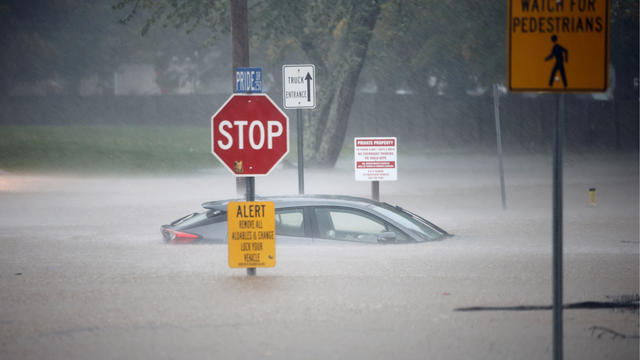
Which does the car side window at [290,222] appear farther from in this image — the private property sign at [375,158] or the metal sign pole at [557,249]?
the metal sign pole at [557,249]

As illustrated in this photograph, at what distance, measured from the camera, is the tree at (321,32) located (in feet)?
89.1

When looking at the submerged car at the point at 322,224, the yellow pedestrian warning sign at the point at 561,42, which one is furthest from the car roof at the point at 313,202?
the yellow pedestrian warning sign at the point at 561,42

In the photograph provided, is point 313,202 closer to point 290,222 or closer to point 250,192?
point 290,222

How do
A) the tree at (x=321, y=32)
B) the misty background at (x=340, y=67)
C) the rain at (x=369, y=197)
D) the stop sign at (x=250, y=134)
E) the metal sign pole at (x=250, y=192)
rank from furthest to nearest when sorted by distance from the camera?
the misty background at (x=340, y=67) < the tree at (x=321, y=32) < the metal sign pole at (x=250, y=192) < the stop sign at (x=250, y=134) < the rain at (x=369, y=197)

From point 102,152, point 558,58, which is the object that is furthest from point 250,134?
point 102,152

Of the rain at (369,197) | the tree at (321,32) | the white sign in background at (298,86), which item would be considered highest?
the tree at (321,32)

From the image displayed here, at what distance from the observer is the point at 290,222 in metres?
10.2

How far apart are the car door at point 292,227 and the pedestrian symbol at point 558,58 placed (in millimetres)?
5263

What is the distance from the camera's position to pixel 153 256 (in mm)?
10562

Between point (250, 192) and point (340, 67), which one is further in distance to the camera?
point (340, 67)

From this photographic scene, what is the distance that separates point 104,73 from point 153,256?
182 feet

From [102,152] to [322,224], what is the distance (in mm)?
24073

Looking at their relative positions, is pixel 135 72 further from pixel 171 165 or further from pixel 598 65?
pixel 598 65

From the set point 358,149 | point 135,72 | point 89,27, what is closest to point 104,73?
point 89,27
